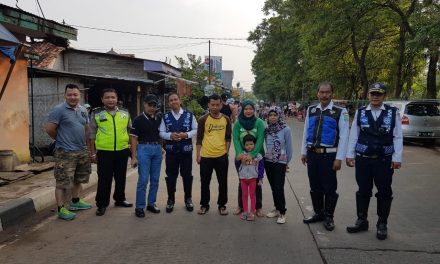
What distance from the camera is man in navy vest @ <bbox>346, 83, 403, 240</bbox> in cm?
496

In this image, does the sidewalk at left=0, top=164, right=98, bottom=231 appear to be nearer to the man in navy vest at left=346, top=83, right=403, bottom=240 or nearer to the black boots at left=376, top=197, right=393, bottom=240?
the man in navy vest at left=346, top=83, right=403, bottom=240

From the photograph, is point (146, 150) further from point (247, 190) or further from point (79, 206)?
point (247, 190)

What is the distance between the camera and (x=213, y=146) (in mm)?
6004

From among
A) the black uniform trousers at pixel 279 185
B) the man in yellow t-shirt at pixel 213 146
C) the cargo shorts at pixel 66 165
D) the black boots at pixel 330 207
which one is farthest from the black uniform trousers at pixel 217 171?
the cargo shorts at pixel 66 165

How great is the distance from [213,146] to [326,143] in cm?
158

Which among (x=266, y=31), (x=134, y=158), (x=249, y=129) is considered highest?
(x=266, y=31)

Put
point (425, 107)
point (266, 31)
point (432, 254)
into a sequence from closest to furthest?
point (432, 254) → point (425, 107) → point (266, 31)

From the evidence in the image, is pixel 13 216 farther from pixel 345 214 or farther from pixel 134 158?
pixel 345 214

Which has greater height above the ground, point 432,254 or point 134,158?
point 134,158

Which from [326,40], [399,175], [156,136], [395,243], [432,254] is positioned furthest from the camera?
[326,40]

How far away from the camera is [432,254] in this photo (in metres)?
4.43

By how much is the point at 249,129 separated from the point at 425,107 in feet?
39.6

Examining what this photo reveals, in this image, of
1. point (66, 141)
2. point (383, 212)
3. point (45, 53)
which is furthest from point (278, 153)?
point (45, 53)

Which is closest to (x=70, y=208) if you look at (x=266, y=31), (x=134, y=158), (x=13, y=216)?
(x=13, y=216)
